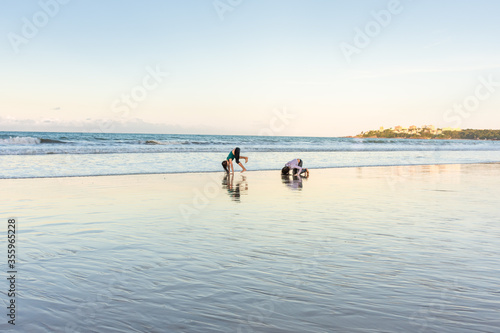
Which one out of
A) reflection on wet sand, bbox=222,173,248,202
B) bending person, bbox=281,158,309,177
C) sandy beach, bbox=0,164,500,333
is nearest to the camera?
sandy beach, bbox=0,164,500,333

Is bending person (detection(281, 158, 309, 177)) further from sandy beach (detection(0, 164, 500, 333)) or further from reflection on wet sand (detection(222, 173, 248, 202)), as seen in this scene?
sandy beach (detection(0, 164, 500, 333))

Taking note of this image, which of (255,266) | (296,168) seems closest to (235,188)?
(296,168)

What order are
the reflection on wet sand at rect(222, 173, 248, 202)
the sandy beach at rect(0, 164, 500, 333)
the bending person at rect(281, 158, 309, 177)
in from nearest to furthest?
the sandy beach at rect(0, 164, 500, 333)
the reflection on wet sand at rect(222, 173, 248, 202)
the bending person at rect(281, 158, 309, 177)

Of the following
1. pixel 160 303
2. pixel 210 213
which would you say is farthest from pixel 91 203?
pixel 160 303

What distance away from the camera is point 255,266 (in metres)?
5.79

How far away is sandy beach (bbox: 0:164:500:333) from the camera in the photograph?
162 inches

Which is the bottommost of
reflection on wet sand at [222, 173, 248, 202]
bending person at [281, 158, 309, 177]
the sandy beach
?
the sandy beach

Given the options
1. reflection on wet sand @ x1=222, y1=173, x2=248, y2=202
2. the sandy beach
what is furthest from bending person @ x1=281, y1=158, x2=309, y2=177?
the sandy beach

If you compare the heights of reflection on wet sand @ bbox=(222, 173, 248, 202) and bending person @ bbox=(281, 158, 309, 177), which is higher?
bending person @ bbox=(281, 158, 309, 177)

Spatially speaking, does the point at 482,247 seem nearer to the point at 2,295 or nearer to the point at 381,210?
the point at 381,210

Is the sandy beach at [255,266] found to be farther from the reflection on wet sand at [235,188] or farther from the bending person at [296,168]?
the bending person at [296,168]

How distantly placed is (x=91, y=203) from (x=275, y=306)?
8.64 metres

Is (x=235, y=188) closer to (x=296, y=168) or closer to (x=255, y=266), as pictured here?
(x=296, y=168)

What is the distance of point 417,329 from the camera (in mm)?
3873
